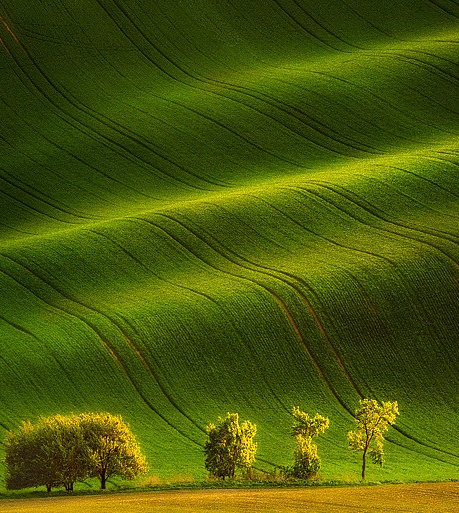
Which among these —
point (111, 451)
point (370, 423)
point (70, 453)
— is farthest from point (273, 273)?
point (70, 453)

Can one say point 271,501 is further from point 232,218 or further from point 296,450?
point 232,218

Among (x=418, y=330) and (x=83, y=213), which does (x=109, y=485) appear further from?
(x=83, y=213)

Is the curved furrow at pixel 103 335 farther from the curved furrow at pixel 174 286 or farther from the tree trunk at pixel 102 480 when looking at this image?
the tree trunk at pixel 102 480

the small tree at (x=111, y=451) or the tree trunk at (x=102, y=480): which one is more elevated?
the small tree at (x=111, y=451)

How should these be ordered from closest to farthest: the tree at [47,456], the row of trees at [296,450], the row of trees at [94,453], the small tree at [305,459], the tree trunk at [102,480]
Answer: the tree at [47,456], the row of trees at [94,453], the tree trunk at [102,480], the small tree at [305,459], the row of trees at [296,450]

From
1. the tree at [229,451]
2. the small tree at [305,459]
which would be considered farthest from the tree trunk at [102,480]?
the small tree at [305,459]

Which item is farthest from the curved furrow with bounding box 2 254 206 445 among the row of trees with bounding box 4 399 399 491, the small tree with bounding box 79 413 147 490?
the small tree with bounding box 79 413 147 490
